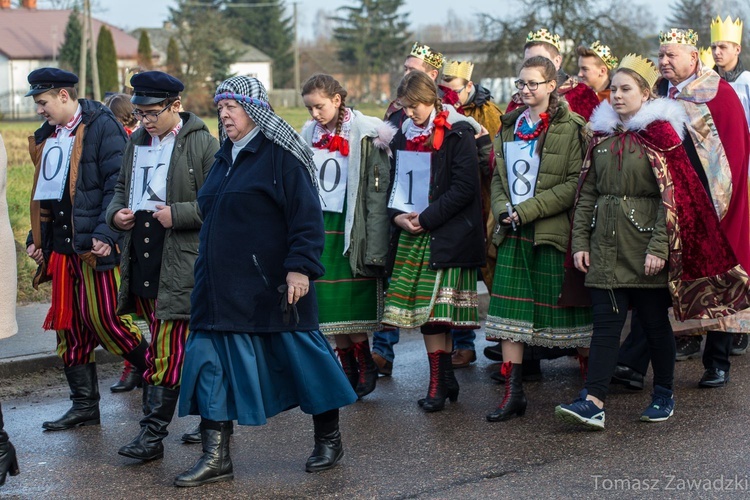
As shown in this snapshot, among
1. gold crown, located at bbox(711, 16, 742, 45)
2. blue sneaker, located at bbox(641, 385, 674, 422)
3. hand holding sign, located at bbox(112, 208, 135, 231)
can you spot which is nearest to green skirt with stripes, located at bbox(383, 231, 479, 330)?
blue sneaker, located at bbox(641, 385, 674, 422)

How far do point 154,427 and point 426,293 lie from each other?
5.94 ft

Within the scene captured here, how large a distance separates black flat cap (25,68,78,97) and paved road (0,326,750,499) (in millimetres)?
1926

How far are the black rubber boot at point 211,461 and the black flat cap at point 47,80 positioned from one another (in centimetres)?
232

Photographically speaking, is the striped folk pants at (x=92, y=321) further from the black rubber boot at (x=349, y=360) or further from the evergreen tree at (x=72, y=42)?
the evergreen tree at (x=72, y=42)

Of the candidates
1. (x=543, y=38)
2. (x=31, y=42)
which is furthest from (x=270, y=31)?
(x=543, y=38)

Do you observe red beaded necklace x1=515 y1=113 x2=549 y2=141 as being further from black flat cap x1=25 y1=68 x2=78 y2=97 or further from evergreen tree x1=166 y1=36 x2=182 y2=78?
evergreen tree x1=166 y1=36 x2=182 y2=78

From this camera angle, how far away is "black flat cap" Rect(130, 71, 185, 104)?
580 centimetres

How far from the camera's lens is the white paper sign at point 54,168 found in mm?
6363

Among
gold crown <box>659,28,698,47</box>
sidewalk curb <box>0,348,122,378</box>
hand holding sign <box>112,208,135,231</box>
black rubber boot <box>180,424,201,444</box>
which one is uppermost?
gold crown <box>659,28,698,47</box>

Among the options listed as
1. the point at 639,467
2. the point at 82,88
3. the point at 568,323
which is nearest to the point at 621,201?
the point at 568,323

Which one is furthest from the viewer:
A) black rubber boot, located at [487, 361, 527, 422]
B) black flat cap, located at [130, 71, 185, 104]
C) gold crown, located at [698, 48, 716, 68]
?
gold crown, located at [698, 48, 716, 68]

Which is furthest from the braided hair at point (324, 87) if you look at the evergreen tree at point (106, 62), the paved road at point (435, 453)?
the evergreen tree at point (106, 62)

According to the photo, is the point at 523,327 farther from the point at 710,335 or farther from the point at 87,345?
the point at 87,345

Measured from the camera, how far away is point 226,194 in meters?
5.16
